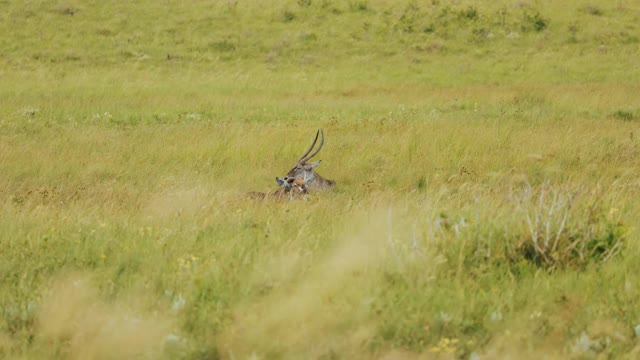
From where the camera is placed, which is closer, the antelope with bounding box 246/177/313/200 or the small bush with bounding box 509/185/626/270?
the small bush with bounding box 509/185/626/270

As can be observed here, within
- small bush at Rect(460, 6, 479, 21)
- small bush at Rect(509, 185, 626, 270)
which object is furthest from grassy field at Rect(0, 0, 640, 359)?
small bush at Rect(460, 6, 479, 21)

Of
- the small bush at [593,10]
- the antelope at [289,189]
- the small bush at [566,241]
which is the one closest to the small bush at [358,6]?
the small bush at [593,10]

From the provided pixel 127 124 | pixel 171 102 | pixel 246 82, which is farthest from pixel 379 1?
pixel 127 124

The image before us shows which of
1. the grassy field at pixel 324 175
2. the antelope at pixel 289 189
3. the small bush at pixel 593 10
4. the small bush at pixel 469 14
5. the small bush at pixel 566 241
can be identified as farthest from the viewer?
the small bush at pixel 593 10

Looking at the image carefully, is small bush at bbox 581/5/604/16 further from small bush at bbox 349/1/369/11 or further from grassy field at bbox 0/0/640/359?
small bush at bbox 349/1/369/11

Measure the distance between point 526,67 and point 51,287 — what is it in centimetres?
2080

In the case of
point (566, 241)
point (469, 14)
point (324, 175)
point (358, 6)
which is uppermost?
point (566, 241)

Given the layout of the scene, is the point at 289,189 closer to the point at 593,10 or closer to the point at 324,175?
the point at 324,175

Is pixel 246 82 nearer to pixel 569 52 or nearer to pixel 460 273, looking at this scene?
pixel 569 52

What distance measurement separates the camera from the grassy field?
4.05m

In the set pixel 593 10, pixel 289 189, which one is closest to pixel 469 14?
pixel 593 10

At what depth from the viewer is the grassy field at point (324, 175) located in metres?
4.05

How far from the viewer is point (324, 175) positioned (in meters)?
10.8

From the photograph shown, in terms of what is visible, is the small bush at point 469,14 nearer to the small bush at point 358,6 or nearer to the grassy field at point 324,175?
the grassy field at point 324,175
